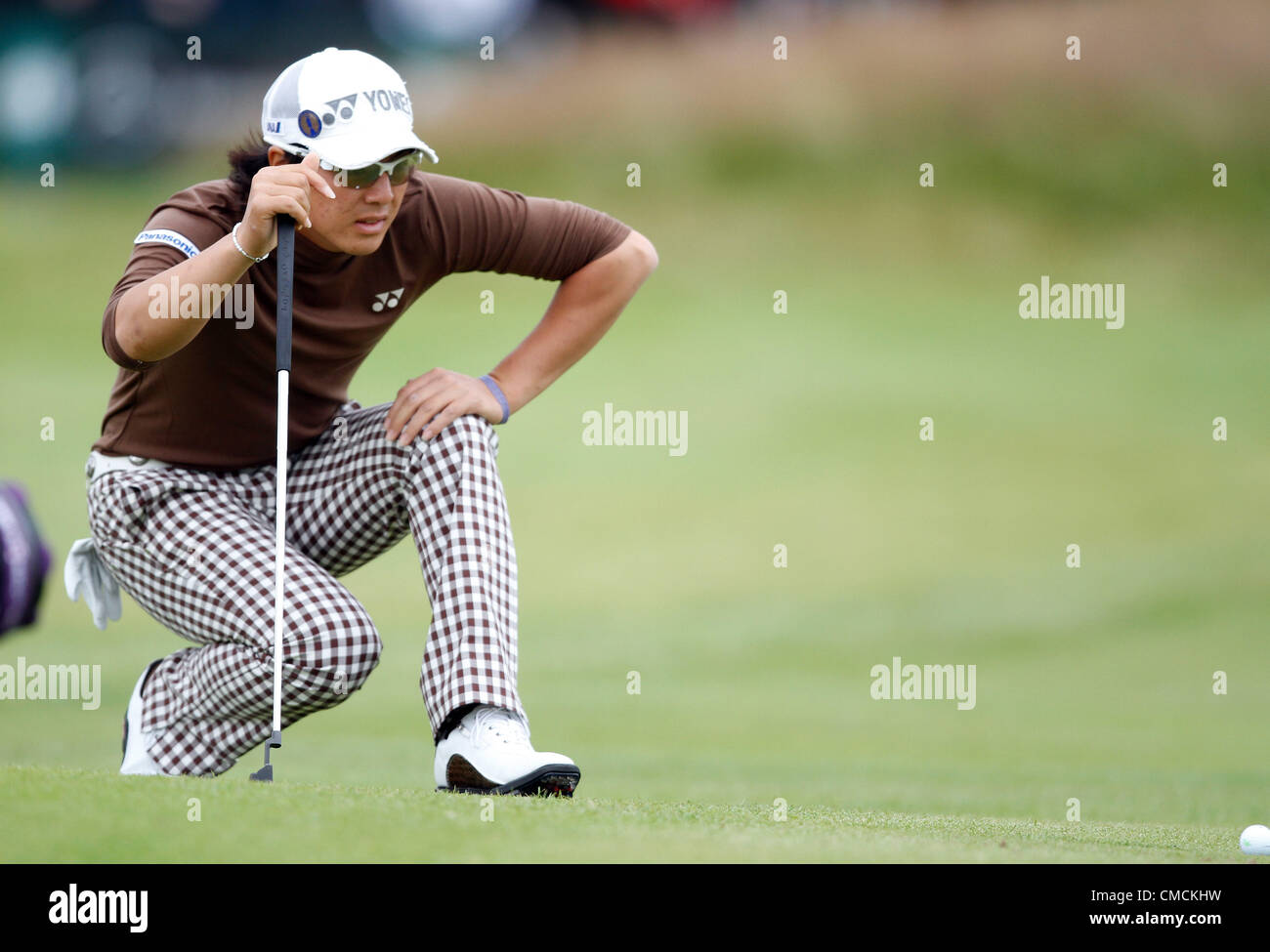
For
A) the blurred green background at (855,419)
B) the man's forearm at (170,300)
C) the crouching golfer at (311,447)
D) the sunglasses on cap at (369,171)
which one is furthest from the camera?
the blurred green background at (855,419)

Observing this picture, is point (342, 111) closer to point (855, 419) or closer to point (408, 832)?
point (408, 832)

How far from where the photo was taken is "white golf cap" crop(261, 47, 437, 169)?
3.73 m

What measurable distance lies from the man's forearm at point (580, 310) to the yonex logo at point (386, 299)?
367 mm

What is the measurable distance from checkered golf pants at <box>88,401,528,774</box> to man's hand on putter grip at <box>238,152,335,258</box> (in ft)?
1.94

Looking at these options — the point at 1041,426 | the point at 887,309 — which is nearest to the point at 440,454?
the point at 1041,426

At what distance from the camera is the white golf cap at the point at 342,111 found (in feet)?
12.2

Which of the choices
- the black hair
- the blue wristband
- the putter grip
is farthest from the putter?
the blue wristband

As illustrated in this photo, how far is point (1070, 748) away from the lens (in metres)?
7.70

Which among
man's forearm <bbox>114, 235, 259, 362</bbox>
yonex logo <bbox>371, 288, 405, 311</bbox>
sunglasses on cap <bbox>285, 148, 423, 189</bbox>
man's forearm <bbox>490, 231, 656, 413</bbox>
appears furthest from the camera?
man's forearm <bbox>490, 231, 656, 413</bbox>

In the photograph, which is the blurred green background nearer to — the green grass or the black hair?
the green grass

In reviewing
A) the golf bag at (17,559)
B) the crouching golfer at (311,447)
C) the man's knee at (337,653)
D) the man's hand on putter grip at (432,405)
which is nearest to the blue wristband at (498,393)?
the crouching golfer at (311,447)

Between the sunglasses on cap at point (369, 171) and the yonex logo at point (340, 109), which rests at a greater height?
the yonex logo at point (340, 109)

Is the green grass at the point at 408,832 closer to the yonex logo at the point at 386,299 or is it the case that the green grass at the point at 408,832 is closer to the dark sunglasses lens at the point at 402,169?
the yonex logo at the point at 386,299
